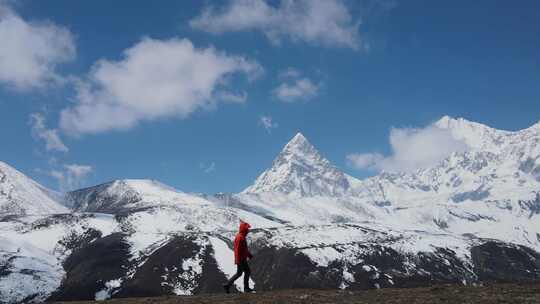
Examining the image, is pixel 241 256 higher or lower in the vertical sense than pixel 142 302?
higher

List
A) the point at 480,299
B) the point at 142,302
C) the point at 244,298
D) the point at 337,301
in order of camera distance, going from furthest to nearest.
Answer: the point at 142,302 → the point at 244,298 → the point at 337,301 → the point at 480,299

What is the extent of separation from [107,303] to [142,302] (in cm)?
245

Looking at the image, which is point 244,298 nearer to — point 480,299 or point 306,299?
point 306,299

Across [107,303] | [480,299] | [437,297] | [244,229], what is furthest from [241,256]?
[480,299]

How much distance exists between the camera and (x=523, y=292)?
30953 mm

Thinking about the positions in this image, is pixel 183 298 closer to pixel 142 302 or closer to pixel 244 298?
pixel 142 302

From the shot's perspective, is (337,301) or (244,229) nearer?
(337,301)

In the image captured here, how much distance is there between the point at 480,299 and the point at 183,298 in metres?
17.6

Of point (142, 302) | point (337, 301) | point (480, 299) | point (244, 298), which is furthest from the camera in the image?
point (142, 302)

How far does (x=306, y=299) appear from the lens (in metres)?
32.0

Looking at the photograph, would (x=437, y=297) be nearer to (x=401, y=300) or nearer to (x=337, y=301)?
(x=401, y=300)

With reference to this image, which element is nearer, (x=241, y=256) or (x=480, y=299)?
(x=480, y=299)

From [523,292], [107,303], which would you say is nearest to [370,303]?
[523,292]

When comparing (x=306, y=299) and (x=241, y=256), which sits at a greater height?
(x=241, y=256)
